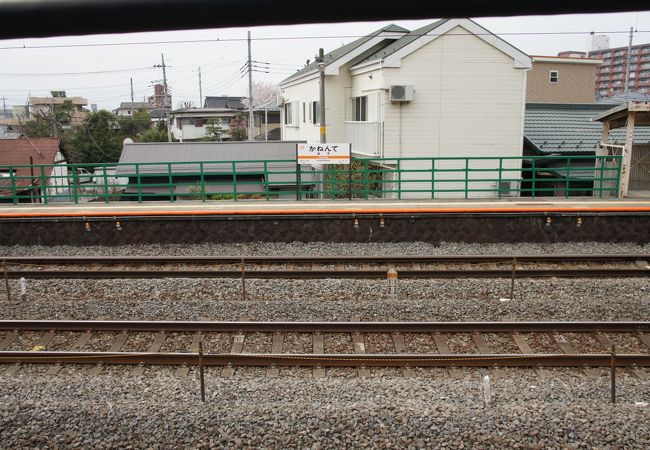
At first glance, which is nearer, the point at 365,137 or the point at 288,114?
the point at 365,137

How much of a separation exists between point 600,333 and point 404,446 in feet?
14.4

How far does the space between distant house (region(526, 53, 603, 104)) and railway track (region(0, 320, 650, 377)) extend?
83.4 feet

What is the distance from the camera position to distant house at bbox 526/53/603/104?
30906 millimetres

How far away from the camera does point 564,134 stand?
930 inches

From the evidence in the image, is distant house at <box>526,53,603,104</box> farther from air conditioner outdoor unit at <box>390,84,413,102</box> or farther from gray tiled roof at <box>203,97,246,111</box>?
gray tiled roof at <box>203,97,246,111</box>

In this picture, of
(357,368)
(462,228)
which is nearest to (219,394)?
(357,368)

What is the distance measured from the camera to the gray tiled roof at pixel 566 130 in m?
22.8

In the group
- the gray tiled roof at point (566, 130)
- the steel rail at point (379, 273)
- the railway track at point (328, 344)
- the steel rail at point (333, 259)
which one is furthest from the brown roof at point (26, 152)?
the gray tiled roof at point (566, 130)

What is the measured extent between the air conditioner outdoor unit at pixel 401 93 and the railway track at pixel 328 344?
12861 millimetres

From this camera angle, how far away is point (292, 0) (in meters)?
0.99

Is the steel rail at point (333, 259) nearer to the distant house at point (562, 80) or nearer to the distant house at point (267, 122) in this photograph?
the distant house at point (562, 80)

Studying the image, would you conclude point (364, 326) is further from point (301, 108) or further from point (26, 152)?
point (26, 152)

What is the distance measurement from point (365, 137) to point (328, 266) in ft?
35.5

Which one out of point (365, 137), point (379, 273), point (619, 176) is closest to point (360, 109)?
point (365, 137)
